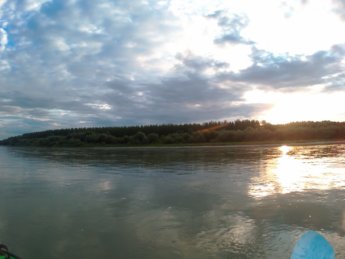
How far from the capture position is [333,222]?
11.5 metres

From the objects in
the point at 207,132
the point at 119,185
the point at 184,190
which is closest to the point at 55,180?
the point at 119,185

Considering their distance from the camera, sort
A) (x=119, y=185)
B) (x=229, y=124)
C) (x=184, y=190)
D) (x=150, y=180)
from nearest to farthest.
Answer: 1. (x=184, y=190)
2. (x=119, y=185)
3. (x=150, y=180)
4. (x=229, y=124)

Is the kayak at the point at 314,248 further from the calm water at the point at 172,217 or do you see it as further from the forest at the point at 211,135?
the forest at the point at 211,135

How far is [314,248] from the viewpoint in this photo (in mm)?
4492

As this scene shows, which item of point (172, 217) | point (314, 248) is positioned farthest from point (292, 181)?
point (314, 248)

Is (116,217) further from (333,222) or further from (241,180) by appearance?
(241,180)

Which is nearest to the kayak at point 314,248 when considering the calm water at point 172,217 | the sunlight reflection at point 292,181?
the calm water at point 172,217

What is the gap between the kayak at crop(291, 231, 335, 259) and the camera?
176 inches

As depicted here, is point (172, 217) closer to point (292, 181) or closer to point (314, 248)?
point (314, 248)

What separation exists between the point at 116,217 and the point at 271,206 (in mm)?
5906

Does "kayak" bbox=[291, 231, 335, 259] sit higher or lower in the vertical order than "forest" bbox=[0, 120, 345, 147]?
lower

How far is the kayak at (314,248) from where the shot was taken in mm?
4461

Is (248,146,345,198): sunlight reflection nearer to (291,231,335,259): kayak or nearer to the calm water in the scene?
the calm water

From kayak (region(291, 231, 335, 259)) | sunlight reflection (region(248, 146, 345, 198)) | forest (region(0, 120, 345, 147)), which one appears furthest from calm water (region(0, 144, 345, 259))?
forest (region(0, 120, 345, 147))
